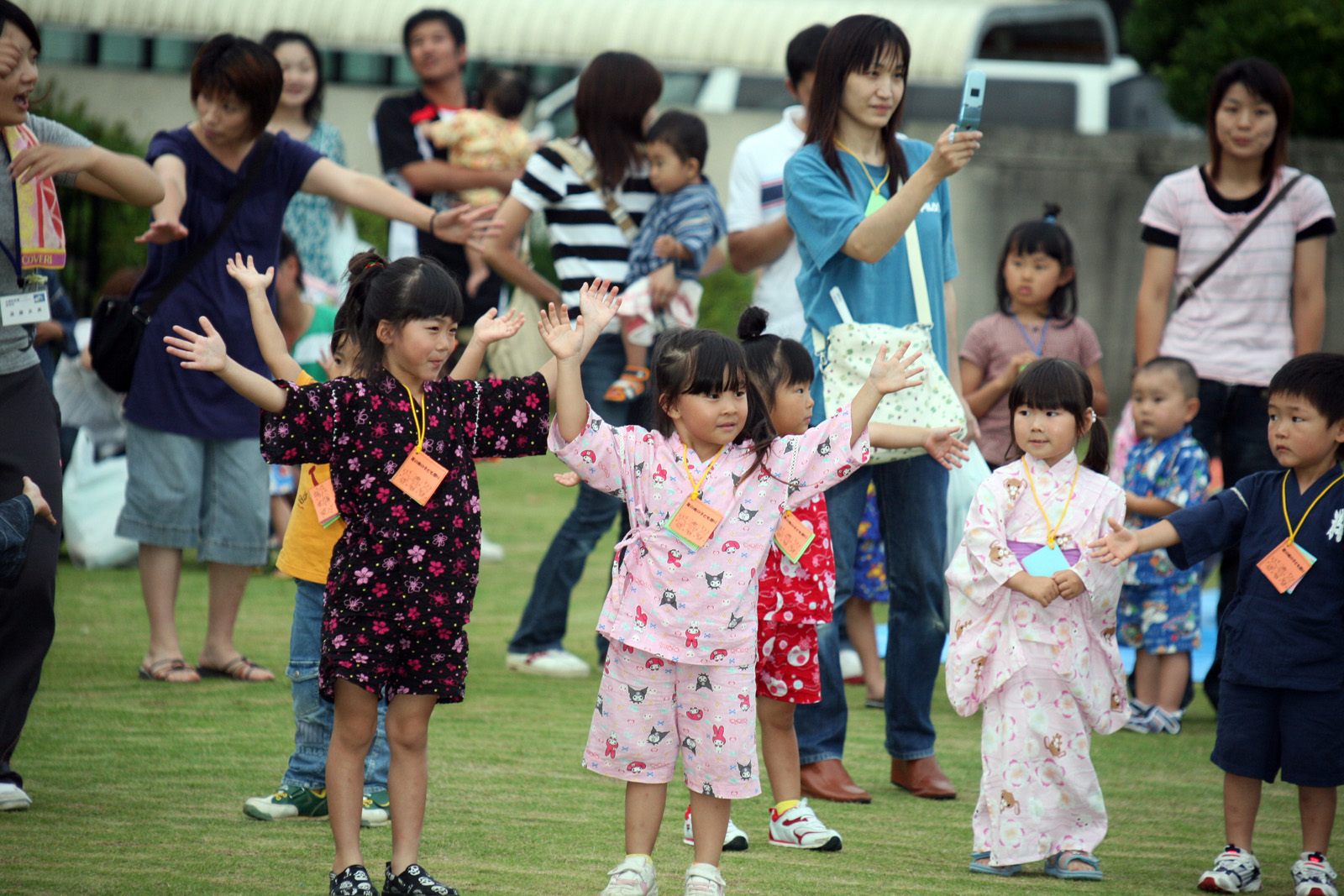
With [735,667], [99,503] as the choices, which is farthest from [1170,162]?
[735,667]

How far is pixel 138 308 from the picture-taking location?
16.7 feet

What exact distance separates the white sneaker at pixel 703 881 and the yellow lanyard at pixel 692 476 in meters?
0.81

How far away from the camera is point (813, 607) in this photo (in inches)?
154

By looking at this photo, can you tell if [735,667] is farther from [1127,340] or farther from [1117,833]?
[1127,340]

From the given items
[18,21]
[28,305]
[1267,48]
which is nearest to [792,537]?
[28,305]

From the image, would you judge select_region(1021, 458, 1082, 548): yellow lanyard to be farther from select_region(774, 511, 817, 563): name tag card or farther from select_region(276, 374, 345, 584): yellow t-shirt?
select_region(276, 374, 345, 584): yellow t-shirt

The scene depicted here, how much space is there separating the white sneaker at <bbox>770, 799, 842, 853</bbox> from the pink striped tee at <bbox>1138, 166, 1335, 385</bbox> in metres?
2.60

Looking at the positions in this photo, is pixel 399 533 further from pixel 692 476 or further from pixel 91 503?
pixel 91 503

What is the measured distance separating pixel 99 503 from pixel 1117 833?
5.41 metres

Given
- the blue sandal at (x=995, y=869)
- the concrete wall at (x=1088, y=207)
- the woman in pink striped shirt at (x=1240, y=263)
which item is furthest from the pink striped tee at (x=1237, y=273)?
the concrete wall at (x=1088, y=207)

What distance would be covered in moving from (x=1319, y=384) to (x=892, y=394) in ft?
3.49

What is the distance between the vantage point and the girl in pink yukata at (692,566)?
331 cm

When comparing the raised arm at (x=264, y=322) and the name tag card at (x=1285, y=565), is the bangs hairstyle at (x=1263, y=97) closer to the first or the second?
the name tag card at (x=1285, y=565)

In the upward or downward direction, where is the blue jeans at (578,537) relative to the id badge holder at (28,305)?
downward
